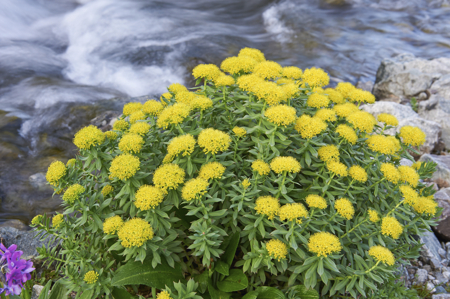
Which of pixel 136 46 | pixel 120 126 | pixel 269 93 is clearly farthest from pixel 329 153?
A: pixel 136 46

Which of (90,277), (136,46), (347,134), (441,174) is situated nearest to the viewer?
(90,277)

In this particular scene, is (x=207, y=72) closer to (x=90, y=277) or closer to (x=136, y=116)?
(x=136, y=116)

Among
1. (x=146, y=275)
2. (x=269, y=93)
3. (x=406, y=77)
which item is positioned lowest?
(x=406, y=77)

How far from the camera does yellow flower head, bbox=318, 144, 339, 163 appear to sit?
2977 mm

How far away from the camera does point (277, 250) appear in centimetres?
260

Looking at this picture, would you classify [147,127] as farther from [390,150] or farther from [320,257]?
[390,150]

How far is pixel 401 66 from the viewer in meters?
8.71

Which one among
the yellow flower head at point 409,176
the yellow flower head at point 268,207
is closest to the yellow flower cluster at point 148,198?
the yellow flower head at point 268,207

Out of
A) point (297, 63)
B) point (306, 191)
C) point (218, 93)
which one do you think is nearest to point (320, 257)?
point (306, 191)

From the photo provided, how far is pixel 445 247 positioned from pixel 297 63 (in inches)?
309

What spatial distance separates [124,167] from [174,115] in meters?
0.64

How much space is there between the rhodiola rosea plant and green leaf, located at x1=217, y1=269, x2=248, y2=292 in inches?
0.4

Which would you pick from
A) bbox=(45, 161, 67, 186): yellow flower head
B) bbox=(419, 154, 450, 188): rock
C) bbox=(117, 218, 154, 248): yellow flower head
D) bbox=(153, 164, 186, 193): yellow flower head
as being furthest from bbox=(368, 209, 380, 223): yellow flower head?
bbox=(419, 154, 450, 188): rock

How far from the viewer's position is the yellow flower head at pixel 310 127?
9.44 ft
